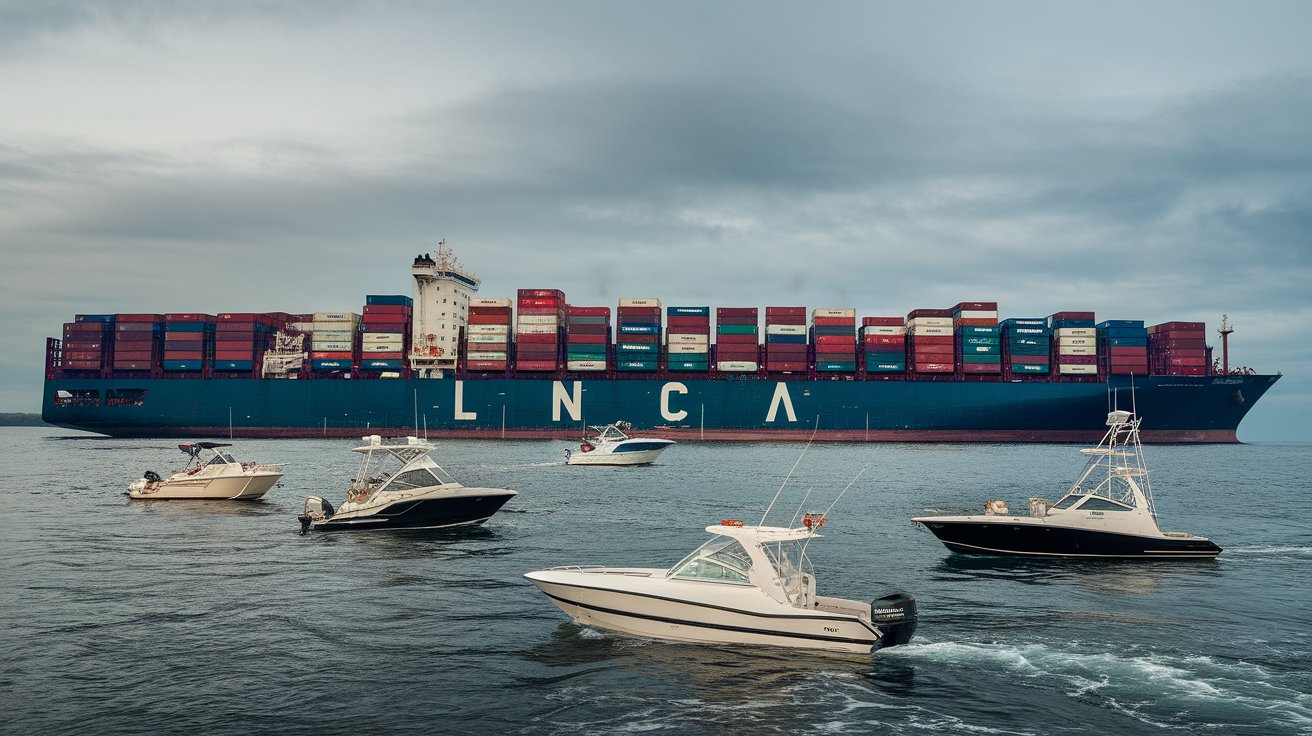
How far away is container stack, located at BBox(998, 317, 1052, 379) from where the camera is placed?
93500mm

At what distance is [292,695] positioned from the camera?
12.5 meters

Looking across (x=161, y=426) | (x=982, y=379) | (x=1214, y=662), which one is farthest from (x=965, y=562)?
(x=161, y=426)

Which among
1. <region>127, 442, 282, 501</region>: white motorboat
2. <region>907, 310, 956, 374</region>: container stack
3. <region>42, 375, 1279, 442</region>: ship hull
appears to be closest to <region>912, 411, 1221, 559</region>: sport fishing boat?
<region>127, 442, 282, 501</region>: white motorboat

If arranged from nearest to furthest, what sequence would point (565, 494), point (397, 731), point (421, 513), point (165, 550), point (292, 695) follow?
point (397, 731)
point (292, 695)
point (165, 550)
point (421, 513)
point (565, 494)

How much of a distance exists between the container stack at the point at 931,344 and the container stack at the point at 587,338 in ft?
128

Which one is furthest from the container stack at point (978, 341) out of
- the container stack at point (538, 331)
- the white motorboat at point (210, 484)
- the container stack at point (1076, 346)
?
the white motorboat at point (210, 484)

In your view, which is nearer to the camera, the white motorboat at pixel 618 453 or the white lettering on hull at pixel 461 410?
the white motorboat at pixel 618 453

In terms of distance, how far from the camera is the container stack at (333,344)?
101 meters

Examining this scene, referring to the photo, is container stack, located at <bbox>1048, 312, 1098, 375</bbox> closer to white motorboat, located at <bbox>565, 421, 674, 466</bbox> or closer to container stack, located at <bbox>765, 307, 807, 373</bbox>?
container stack, located at <bbox>765, 307, 807, 373</bbox>

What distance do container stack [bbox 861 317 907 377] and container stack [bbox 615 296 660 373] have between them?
26809 millimetres

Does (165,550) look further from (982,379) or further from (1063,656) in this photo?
(982,379)

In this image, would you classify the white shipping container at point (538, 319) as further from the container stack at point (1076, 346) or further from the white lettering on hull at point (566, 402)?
the container stack at point (1076, 346)

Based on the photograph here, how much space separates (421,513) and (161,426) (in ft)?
297

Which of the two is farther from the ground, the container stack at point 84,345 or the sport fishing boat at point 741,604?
the container stack at point 84,345
